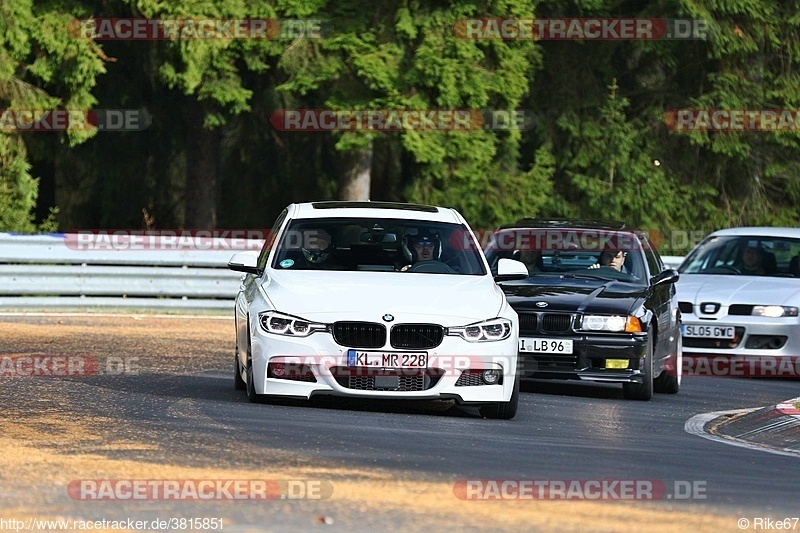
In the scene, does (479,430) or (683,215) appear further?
(683,215)

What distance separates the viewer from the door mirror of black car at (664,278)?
613 inches

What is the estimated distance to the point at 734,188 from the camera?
4009cm

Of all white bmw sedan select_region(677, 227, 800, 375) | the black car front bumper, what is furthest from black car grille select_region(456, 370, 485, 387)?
white bmw sedan select_region(677, 227, 800, 375)

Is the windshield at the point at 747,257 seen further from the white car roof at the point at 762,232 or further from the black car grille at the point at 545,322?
the black car grille at the point at 545,322

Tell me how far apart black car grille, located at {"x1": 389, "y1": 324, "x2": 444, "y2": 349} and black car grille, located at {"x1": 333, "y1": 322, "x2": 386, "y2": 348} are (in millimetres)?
128

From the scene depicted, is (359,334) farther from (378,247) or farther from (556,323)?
(556,323)

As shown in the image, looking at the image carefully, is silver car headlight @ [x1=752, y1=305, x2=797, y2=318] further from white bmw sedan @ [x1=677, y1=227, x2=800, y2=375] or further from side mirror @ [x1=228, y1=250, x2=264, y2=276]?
side mirror @ [x1=228, y1=250, x2=264, y2=276]

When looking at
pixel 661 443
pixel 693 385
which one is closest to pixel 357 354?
pixel 661 443

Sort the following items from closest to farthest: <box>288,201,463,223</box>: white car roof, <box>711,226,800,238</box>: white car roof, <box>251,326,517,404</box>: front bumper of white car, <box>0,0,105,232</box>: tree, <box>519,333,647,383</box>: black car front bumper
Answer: <box>251,326,517,404</box>: front bumper of white car, <box>288,201,463,223</box>: white car roof, <box>519,333,647,383</box>: black car front bumper, <box>711,226,800,238</box>: white car roof, <box>0,0,105,232</box>: tree

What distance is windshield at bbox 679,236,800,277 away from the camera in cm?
1919

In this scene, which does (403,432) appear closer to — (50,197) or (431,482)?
(431,482)

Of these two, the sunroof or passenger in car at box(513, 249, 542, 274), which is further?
passenger in car at box(513, 249, 542, 274)

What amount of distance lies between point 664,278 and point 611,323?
1366 mm

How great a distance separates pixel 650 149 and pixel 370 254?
1041 inches
